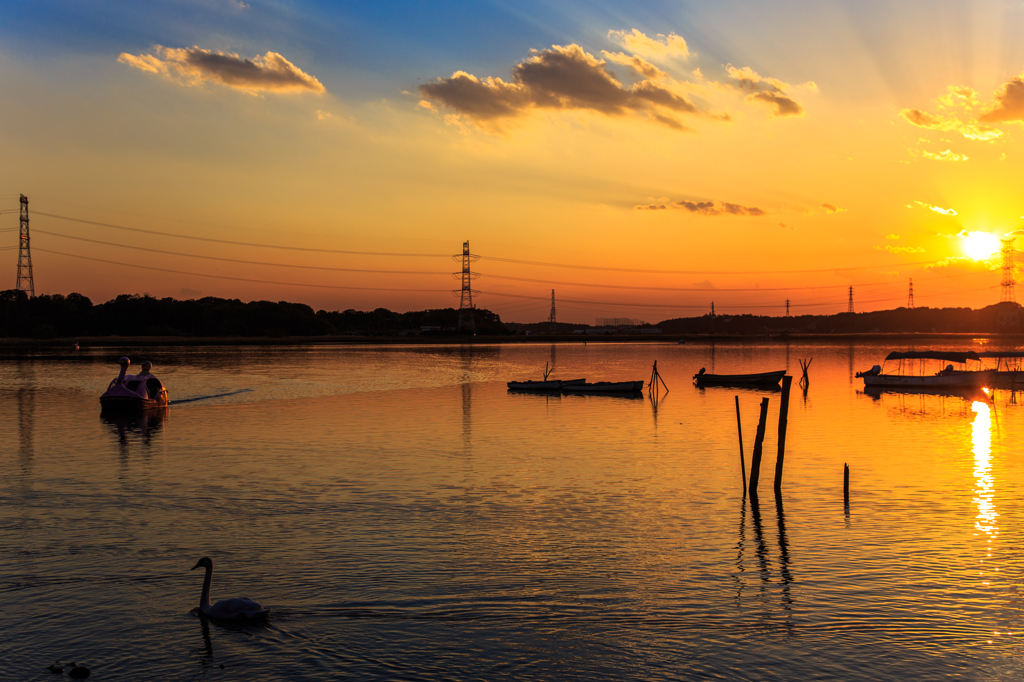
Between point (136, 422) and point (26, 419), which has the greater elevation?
point (26, 419)

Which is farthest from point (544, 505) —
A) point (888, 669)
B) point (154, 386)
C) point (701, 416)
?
point (154, 386)

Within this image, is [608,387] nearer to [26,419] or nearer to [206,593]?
[26,419]

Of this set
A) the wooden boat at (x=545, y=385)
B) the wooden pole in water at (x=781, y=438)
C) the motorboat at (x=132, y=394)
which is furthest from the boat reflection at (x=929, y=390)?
the motorboat at (x=132, y=394)

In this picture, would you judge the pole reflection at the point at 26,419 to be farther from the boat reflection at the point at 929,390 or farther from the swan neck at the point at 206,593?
the boat reflection at the point at 929,390

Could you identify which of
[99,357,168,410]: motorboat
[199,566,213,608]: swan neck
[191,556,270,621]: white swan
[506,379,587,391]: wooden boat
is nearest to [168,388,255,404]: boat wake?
[99,357,168,410]: motorboat

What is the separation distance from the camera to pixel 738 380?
87000 mm

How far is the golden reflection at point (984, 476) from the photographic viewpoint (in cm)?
2341

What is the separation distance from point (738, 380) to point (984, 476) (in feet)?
183

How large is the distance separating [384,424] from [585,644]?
3644cm

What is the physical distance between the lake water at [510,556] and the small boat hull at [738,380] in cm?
4085

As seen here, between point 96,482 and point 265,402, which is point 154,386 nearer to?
point 265,402

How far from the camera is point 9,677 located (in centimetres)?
1291

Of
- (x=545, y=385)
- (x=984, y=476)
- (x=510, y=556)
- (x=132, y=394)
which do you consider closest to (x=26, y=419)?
(x=132, y=394)

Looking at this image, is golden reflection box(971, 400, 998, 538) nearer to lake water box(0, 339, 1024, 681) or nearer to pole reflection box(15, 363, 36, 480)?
lake water box(0, 339, 1024, 681)
